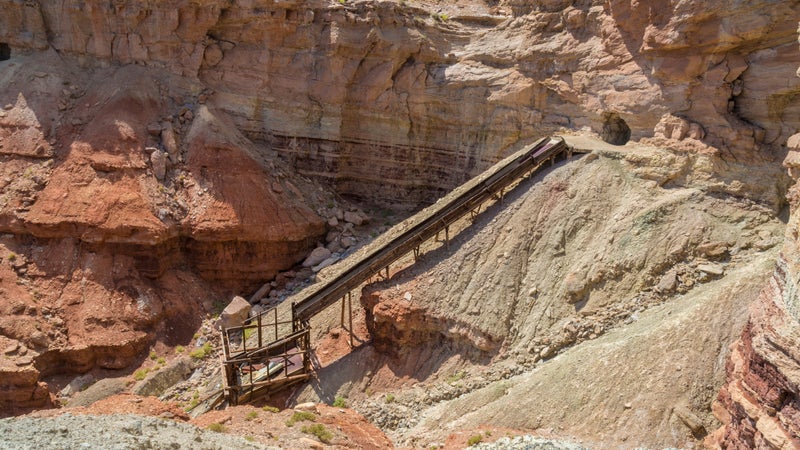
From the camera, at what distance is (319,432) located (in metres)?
20.6

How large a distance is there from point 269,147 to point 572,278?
59.4 ft

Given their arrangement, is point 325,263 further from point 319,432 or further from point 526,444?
point 526,444

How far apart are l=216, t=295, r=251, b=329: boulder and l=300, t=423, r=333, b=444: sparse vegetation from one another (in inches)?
448

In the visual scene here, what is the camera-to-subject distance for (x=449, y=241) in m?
28.4

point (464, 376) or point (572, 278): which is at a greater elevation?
point (572, 278)

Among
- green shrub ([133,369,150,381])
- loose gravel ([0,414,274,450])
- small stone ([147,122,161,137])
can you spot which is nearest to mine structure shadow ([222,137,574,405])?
green shrub ([133,369,150,381])

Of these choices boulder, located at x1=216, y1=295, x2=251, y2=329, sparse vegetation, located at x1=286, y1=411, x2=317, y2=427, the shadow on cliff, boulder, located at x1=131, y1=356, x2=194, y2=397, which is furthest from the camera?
boulder, located at x1=216, y1=295, x2=251, y2=329

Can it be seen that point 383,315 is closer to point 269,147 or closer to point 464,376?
point 464,376

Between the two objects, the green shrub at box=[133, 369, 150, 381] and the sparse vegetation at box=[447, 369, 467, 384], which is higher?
the sparse vegetation at box=[447, 369, 467, 384]

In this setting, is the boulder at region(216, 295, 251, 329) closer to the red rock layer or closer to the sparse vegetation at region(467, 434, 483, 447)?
the sparse vegetation at region(467, 434, 483, 447)

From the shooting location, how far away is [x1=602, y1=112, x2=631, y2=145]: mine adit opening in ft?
99.2

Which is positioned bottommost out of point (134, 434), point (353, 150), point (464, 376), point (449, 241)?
point (464, 376)

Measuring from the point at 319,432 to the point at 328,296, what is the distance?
768 centimetres


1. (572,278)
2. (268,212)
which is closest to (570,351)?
(572,278)
